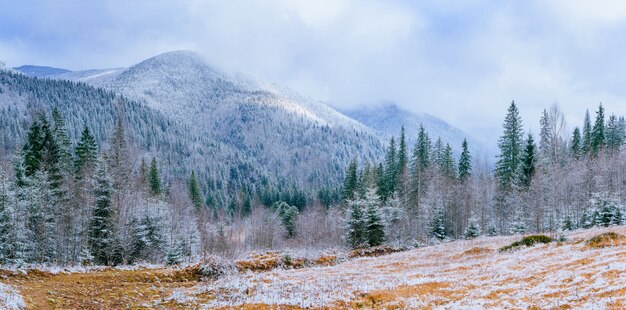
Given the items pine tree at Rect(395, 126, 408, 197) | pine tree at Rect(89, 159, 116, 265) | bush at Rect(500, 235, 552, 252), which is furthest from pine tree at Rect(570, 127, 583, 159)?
pine tree at Rect(89, 159, 116, 265)

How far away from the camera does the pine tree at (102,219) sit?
38.7 metres

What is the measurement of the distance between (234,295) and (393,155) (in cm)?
7203

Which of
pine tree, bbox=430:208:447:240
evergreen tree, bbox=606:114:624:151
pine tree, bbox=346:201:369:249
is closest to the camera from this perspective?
pine tree, bbox=346:201:369:249

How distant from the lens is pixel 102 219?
39594 mm

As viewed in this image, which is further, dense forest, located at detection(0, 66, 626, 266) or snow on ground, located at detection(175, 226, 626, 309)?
dense forest, located at detection(0, 66, 626, 266)

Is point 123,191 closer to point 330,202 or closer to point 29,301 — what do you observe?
point 29,301

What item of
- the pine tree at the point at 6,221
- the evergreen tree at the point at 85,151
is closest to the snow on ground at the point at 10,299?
the pine tree at the point at 6,221

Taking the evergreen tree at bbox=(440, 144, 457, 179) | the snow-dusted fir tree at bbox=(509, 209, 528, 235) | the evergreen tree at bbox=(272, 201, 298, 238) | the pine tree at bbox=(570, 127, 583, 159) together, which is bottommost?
the evergreen tree at bbox=(272, 201, 298, 238)

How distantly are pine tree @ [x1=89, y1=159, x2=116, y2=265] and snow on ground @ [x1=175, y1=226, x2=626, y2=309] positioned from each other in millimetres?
21833

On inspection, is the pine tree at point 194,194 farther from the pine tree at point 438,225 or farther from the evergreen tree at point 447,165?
the evergreen tree at point 447,165

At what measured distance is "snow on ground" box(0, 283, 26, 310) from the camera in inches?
536

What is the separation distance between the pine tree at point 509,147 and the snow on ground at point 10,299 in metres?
68.6

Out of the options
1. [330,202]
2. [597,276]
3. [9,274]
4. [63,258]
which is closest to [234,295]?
[9,274]

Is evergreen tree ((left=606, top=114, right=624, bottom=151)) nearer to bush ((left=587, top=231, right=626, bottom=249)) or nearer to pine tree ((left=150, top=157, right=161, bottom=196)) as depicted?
bush ((left=587, top=231, right=626, bottom=249))
